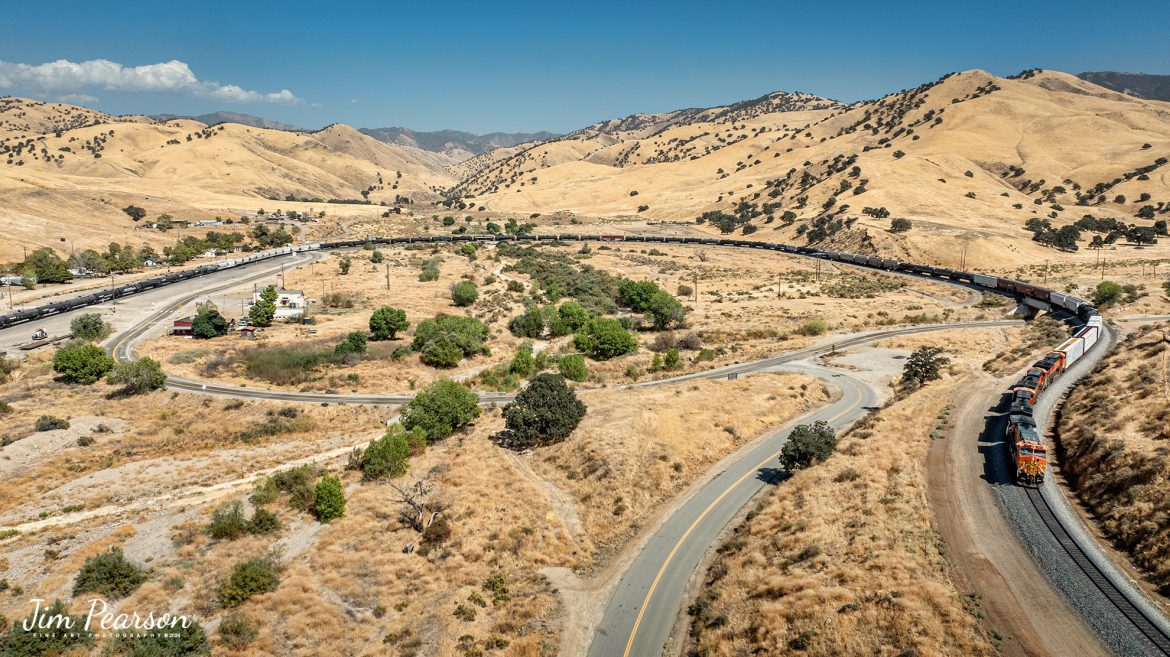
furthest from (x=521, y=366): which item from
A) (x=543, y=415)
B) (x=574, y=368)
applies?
(x=543, y=415)

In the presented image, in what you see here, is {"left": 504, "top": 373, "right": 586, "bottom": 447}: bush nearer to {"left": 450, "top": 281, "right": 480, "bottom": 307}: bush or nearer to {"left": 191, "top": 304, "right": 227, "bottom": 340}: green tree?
{"left": 450, "top": 281, "right": 480, "bottom": 307}: bush

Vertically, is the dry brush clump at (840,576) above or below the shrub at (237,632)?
above

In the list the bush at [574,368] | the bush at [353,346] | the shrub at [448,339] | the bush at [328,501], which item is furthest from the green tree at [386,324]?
the bush at [328,501]

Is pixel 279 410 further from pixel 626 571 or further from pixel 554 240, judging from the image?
pixel 554 240

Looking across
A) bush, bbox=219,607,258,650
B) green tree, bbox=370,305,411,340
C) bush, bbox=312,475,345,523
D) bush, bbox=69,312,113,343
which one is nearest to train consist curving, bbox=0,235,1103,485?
bush, bbox=69,312,113,343

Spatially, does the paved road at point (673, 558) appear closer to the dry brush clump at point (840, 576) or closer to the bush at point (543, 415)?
the dry brush clump at point (840, 576)
